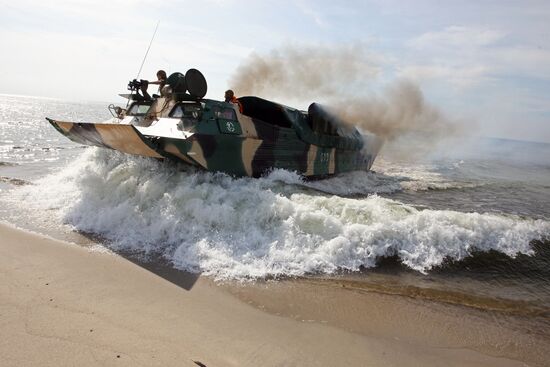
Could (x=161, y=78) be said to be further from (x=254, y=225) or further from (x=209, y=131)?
(x=254, y=225)

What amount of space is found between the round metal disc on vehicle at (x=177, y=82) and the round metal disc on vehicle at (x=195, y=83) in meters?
0.33

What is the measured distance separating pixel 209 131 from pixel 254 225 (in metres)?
2.18

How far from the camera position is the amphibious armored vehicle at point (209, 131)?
743cm

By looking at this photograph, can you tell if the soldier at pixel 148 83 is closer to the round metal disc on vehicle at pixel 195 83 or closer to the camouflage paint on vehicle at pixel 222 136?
the camouflage paint on vehicle at pixel 222 136

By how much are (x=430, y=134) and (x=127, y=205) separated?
1379 centimetres

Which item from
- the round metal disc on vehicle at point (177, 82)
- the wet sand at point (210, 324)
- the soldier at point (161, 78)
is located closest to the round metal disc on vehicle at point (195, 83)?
the round metal disc on vehicle at point (177, 82)

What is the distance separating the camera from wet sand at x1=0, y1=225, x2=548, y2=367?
331cm

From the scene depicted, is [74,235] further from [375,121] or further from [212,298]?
[375,121]

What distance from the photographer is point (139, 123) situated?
28.8ft

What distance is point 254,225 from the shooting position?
6.61 metres

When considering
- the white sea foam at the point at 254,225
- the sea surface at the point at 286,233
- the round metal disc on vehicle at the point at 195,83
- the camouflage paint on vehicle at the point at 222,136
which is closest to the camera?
the sea surface at the point at 286,233

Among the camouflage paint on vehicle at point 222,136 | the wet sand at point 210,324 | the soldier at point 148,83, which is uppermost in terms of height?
the soldier at point 148,83

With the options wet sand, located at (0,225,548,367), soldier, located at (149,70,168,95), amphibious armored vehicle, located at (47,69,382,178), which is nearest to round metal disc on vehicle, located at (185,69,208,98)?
amphibious armored vehicle, located at (47,69,382,178)

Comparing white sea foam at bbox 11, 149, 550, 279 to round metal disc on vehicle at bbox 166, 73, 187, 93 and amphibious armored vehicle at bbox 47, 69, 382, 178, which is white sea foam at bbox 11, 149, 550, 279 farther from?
round metal disc on vehicle at bbox 166, 73, 187, 93
